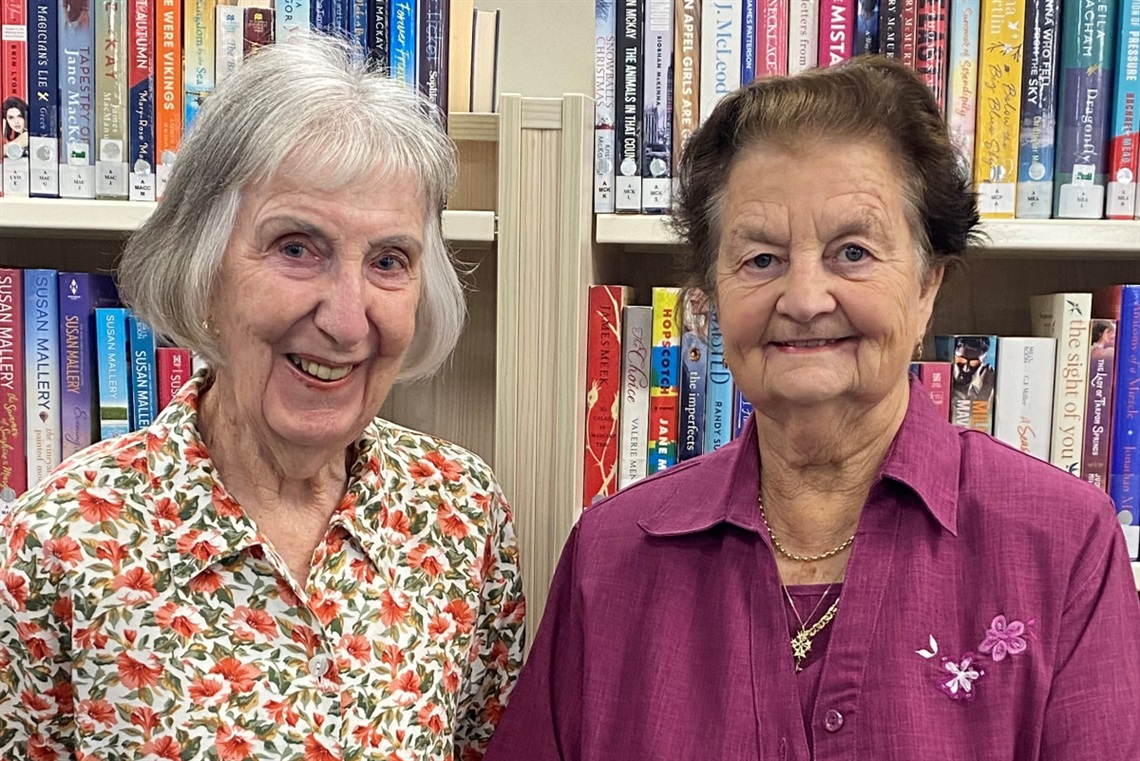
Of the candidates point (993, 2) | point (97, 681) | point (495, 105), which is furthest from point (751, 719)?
point (993, 2)

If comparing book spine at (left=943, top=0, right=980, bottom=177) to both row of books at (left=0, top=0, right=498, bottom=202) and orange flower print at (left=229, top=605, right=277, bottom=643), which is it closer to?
row of books at (left=0, top=0, right=498, bottom=202)

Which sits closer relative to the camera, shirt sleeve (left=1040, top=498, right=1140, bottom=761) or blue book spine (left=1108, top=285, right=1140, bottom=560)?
shirt sleeve (left=1040, top=498, right=1140, bottom=761)

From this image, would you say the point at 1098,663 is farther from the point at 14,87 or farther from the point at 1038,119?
the point at 14,87

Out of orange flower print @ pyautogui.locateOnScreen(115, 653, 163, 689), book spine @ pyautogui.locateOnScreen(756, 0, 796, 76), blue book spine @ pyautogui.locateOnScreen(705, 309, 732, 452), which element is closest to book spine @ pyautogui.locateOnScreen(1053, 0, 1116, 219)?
book spine @ pyautogui.locateOnScreen(756, 0, 796, 76)

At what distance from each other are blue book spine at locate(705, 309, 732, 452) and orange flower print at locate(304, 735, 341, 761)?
0.64 meters

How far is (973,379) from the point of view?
1.48 m

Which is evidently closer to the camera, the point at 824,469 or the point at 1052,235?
the point at 824,469

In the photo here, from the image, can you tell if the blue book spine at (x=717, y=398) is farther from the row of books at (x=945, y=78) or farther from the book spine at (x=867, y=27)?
the book spine at (x=867, y=27)

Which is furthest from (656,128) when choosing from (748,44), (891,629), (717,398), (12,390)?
(12,390)

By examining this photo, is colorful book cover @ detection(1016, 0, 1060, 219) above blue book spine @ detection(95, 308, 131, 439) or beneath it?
above

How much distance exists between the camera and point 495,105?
1.46 meters

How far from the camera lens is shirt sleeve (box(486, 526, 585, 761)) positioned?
1.25 meters

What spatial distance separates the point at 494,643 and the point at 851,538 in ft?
1.54

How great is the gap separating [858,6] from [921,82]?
34 cm
